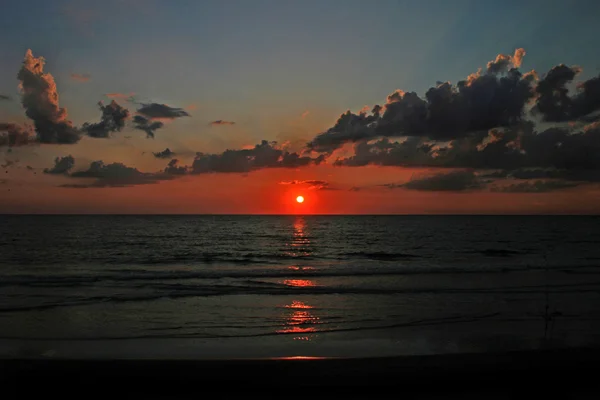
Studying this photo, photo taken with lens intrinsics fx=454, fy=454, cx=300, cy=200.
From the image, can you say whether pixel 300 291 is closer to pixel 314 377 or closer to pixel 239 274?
pixel 239 274

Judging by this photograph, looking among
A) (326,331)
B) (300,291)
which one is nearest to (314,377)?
(326,331)

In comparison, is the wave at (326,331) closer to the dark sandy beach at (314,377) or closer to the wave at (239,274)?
the dark sandy beach at (314,377)

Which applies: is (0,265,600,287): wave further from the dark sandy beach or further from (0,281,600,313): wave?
the dark sandy beach

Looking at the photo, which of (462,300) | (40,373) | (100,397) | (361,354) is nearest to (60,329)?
(40,373)

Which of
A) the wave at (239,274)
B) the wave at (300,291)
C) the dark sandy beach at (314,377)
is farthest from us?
the wave at (239,274)

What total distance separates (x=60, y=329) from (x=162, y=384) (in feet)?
22.8

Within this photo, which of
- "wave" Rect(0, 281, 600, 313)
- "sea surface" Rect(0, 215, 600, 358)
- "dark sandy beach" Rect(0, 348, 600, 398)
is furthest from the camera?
"wave" Rect(0, 281, 600, 313)

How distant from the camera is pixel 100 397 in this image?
558cm

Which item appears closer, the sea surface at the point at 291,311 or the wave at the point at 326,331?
the sea surface at the point at 291,311

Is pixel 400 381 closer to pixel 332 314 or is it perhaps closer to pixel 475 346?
pixel 475 346

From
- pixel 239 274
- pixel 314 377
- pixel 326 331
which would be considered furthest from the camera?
pixel 239 274

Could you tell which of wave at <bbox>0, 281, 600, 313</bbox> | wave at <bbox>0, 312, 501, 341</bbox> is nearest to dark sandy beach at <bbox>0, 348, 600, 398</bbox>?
wave at <bbox>0, 312, 501, 341</bbox>

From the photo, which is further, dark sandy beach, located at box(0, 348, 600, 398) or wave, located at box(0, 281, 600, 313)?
wave, located at box(0, 281, 600, 313)

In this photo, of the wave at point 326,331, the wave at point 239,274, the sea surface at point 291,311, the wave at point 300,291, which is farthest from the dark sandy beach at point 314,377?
the wave at point 239,274
